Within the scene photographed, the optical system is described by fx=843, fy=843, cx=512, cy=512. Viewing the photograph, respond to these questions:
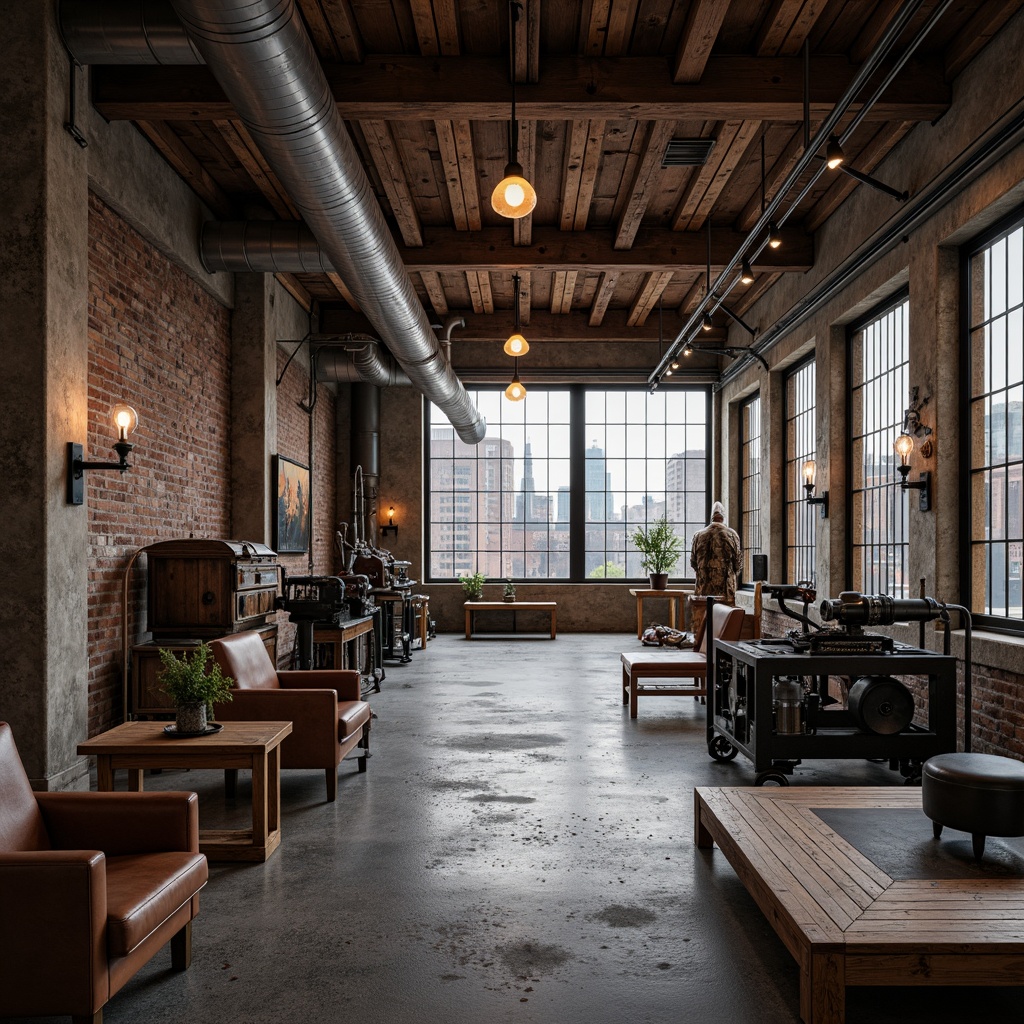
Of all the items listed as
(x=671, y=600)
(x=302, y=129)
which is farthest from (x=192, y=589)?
(x=671, y=600)

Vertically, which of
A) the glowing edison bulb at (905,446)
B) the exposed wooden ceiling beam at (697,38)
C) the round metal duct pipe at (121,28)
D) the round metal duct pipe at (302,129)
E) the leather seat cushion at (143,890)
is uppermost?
the exposed wooden ceiling beam at (697,38)

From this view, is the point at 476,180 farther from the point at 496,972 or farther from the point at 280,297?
the point at 496,972

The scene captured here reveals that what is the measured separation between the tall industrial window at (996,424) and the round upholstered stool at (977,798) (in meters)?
2.76

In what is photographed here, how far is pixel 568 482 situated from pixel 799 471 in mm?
4653

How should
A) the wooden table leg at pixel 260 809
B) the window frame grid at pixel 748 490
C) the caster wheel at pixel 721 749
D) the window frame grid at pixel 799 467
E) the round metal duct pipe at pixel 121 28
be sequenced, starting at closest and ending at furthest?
the wooden table leg at pixel 260 809 → the round metal duct pipe at pixel 121 28 → the caster wheel at pixel 721 749 → the window frame grid at pixel 799 467 → the window frame grid at pixel 748 490

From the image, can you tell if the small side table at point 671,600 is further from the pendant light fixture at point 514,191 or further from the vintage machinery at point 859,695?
the pendant light fixture at point 514,191

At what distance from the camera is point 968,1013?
8.34 feet

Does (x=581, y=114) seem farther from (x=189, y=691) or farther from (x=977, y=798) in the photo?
(x=977, y=798)

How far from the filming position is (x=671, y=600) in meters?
13.3

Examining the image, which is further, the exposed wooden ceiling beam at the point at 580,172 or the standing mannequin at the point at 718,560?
the standing mannequin at the point at 718,560

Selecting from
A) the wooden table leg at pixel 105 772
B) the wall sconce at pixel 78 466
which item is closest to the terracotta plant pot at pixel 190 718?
the wooden table leg at pixel 105 772

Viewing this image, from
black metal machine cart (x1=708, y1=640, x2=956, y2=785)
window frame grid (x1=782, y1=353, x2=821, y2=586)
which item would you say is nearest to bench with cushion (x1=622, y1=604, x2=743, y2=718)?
black metal machine cart (x1=708, y1=640, x2=956, y2=785)

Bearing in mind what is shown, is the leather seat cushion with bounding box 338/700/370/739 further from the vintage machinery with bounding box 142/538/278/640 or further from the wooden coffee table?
the vintage machinery with bounding box 142/538/278/640

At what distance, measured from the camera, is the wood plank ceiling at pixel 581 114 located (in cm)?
518
